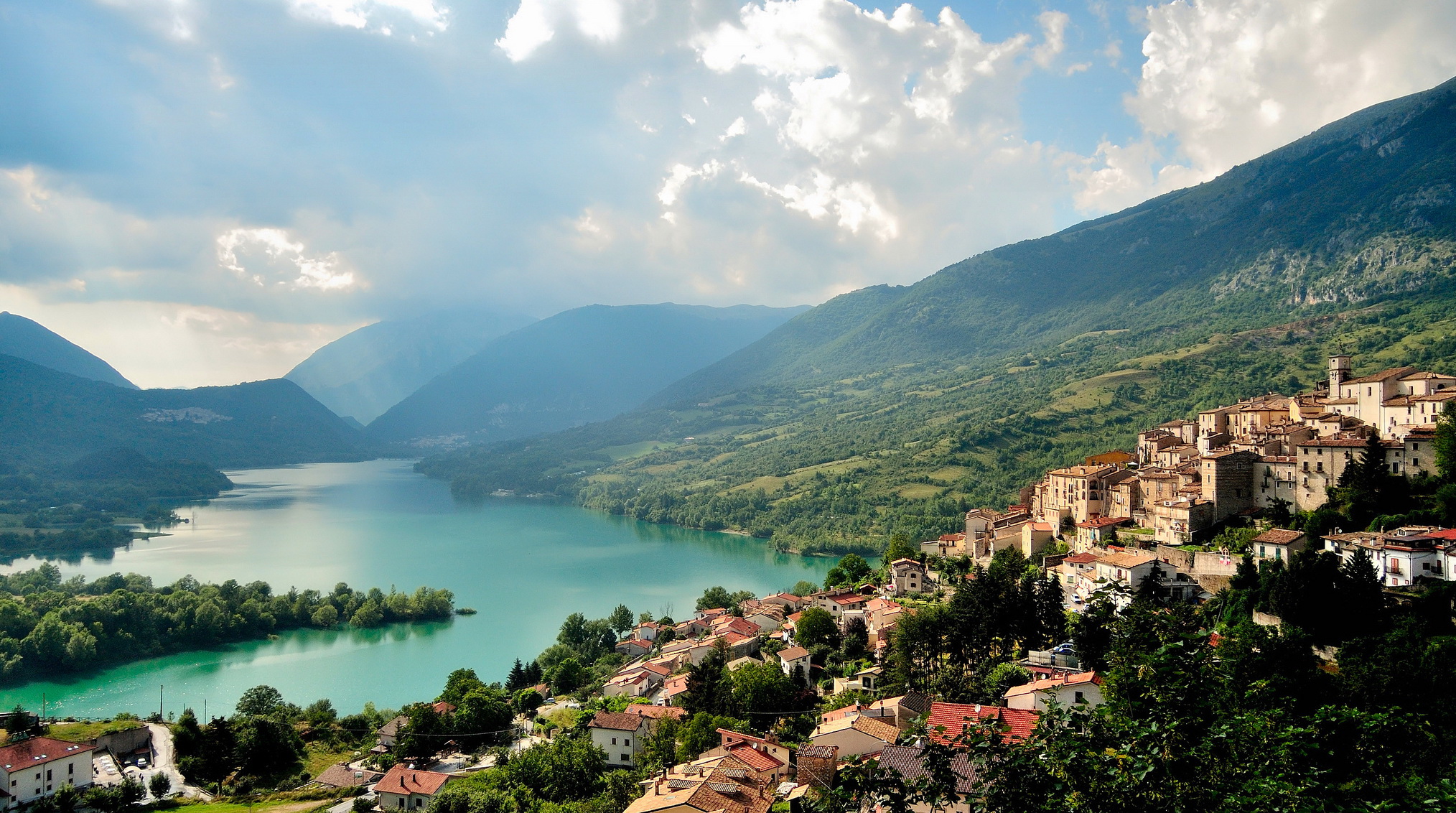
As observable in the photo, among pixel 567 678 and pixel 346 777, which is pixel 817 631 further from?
pixel 346 777

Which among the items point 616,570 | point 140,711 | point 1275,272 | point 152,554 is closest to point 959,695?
point 140,711

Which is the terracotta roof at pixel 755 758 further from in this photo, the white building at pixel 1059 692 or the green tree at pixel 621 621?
the green tree at pixel 621 621

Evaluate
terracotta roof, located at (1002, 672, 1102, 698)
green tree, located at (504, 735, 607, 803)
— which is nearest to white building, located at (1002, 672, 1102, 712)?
terracotta roof, located at (1002, 672, 1102, 698)

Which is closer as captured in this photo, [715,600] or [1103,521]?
[1103,521]

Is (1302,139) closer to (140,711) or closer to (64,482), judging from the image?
(140,711)

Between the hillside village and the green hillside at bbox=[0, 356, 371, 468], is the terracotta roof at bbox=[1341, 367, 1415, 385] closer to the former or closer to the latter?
the hillside village

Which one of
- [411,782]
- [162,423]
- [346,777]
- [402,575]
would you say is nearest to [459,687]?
[346,777]
